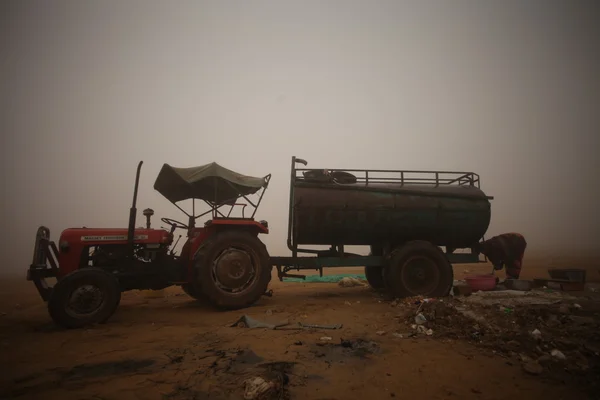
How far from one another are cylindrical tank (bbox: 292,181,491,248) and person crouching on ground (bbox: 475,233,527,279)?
3.87 feet

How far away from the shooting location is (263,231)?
22.7 ft

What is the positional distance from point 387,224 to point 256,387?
5391 mm

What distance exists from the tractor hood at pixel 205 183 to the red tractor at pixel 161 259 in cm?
2

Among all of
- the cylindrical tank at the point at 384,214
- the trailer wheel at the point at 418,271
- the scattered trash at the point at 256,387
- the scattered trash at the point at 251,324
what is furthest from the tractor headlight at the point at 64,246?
the trailer wheel at the point at 418,271

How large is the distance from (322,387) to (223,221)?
430 cm

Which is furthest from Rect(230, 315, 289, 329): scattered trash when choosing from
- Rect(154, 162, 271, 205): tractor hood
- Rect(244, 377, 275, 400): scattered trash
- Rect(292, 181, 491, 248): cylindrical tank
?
Rect(154, 162, 271, 205): tractor hood

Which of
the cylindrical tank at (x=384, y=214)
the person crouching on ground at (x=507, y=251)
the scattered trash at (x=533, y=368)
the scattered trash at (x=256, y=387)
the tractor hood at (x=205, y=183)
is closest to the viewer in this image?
the scattered trash at (x=256, y=387)

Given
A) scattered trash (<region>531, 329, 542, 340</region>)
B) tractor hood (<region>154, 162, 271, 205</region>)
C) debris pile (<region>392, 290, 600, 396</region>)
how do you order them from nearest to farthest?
debris pile (<region>392, 290, 600, 396</region>) → scattered trash (<region>531, 329, 542, 340</region>) → tractor hood (<region>154, 162, 271, 205</region>)

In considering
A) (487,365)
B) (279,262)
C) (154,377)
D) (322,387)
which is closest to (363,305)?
(279,262)

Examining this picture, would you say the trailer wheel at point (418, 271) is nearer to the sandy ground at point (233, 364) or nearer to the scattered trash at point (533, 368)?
the sandy ground at point (233, 364)

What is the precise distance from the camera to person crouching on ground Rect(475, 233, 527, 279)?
8.55m

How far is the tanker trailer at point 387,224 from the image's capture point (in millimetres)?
7125

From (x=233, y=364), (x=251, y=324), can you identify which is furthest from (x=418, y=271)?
(x=233, y=364)

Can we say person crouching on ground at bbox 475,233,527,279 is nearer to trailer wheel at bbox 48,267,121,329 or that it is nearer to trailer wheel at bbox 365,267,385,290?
trailer wheel at bbox 365,267,385,290
